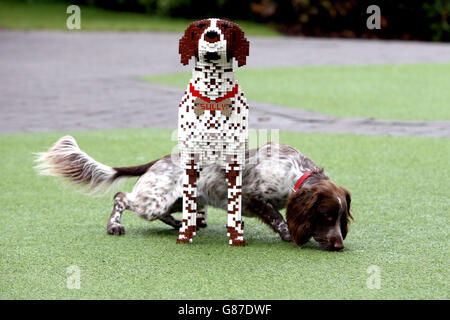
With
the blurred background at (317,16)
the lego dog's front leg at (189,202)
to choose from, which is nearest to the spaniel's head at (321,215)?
the lego dog's front leg at (189,202)

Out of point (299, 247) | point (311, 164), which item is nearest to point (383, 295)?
point (299, 247)

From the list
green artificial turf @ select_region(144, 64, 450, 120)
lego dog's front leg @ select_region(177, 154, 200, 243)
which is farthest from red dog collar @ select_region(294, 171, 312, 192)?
green artificial turf @ select_region(144, 64, 450, 120)

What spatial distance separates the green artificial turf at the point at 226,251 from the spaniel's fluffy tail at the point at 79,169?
1.12 ft

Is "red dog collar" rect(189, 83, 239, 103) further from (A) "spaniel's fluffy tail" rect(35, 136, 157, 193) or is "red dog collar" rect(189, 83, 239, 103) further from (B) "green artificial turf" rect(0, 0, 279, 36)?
(B) "green artificial turf" rect(0, 0, 279, 36)

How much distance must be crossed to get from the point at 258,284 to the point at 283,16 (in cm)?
2274

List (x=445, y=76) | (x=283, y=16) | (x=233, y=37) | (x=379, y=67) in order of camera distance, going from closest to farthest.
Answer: (x=233, y=37) → (x=445, y=76) → (x=379, y=67) → (x=283, y=16)

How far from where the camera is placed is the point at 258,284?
4.40m

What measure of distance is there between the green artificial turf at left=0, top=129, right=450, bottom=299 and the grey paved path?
286 cm

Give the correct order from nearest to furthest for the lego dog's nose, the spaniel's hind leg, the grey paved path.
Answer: the lego dog's nose → the spaniel's hind leg → the grey paved path

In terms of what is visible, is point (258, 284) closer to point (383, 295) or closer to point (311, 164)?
point (383, 295)

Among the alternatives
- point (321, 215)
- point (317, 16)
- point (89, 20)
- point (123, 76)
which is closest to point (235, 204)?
point (321, 215)

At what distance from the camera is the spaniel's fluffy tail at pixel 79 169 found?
19.3ft

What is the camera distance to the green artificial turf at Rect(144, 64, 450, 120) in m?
11.5

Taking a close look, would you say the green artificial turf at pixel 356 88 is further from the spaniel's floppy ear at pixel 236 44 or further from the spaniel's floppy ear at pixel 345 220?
the spaniel's floppy ear at pixel 236 44
